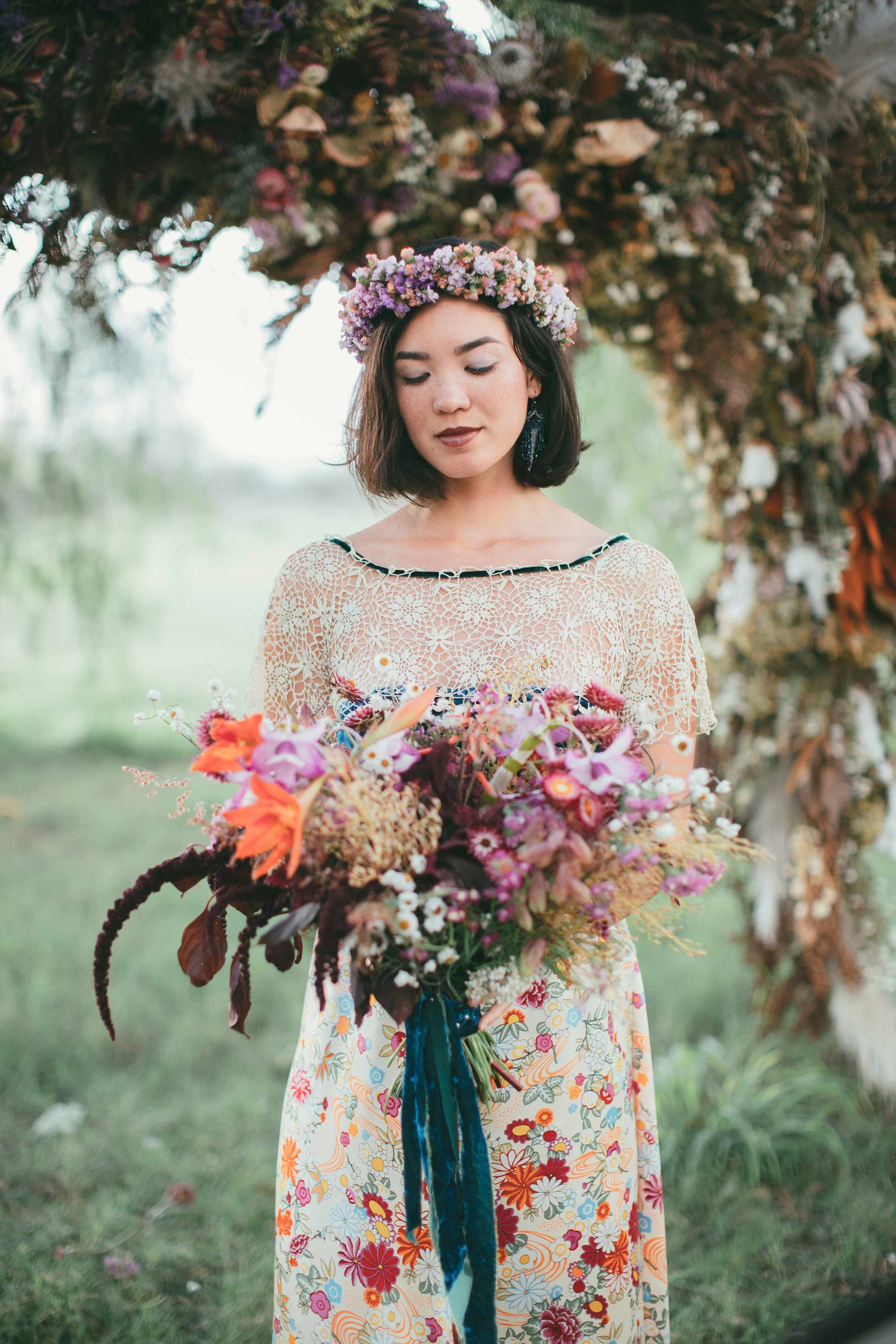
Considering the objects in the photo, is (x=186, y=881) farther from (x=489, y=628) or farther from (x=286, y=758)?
(x=489, y=628)

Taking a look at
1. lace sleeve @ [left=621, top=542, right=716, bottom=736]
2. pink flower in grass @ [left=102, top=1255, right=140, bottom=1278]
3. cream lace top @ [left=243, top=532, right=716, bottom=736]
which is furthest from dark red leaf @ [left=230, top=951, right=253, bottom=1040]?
pink flower in grass @ [left=102, top=1255, right=140, bottom=1278]

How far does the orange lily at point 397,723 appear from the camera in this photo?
3.77ft

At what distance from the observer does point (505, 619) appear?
161 centimetres

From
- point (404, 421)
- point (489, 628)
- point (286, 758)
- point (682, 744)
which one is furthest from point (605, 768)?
point (404, 421)

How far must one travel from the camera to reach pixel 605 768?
1.14 m

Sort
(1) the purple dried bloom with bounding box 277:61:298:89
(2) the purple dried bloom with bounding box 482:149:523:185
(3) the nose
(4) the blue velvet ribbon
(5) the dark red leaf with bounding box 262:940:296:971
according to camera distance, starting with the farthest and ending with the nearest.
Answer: (2) the purple dried bloom with bounding box 482:149:523:185
(1) the purple dried bloom with bounding box 277:61:298:89
(3) the nose
(4) the blue velvet ribbon
(5) the dark red leaf with bounding box 262:940:296:971

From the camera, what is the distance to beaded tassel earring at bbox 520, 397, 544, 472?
5.82 feet

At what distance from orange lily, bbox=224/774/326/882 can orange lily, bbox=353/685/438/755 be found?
4.1 inches

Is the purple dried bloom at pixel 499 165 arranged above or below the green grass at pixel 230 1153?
above

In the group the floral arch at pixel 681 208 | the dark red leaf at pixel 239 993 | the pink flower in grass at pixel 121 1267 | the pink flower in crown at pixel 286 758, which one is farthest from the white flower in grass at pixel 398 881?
the pink flower in grass at pixel 121 1267

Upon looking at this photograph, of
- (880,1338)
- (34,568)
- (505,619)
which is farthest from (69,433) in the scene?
(880,1338)

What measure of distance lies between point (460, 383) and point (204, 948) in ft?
3.23

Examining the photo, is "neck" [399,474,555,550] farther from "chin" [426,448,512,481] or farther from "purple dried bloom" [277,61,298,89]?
"purple dried bloom" [277,61,298,89]

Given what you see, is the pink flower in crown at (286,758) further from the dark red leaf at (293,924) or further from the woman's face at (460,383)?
the woman's face at (460,383)
